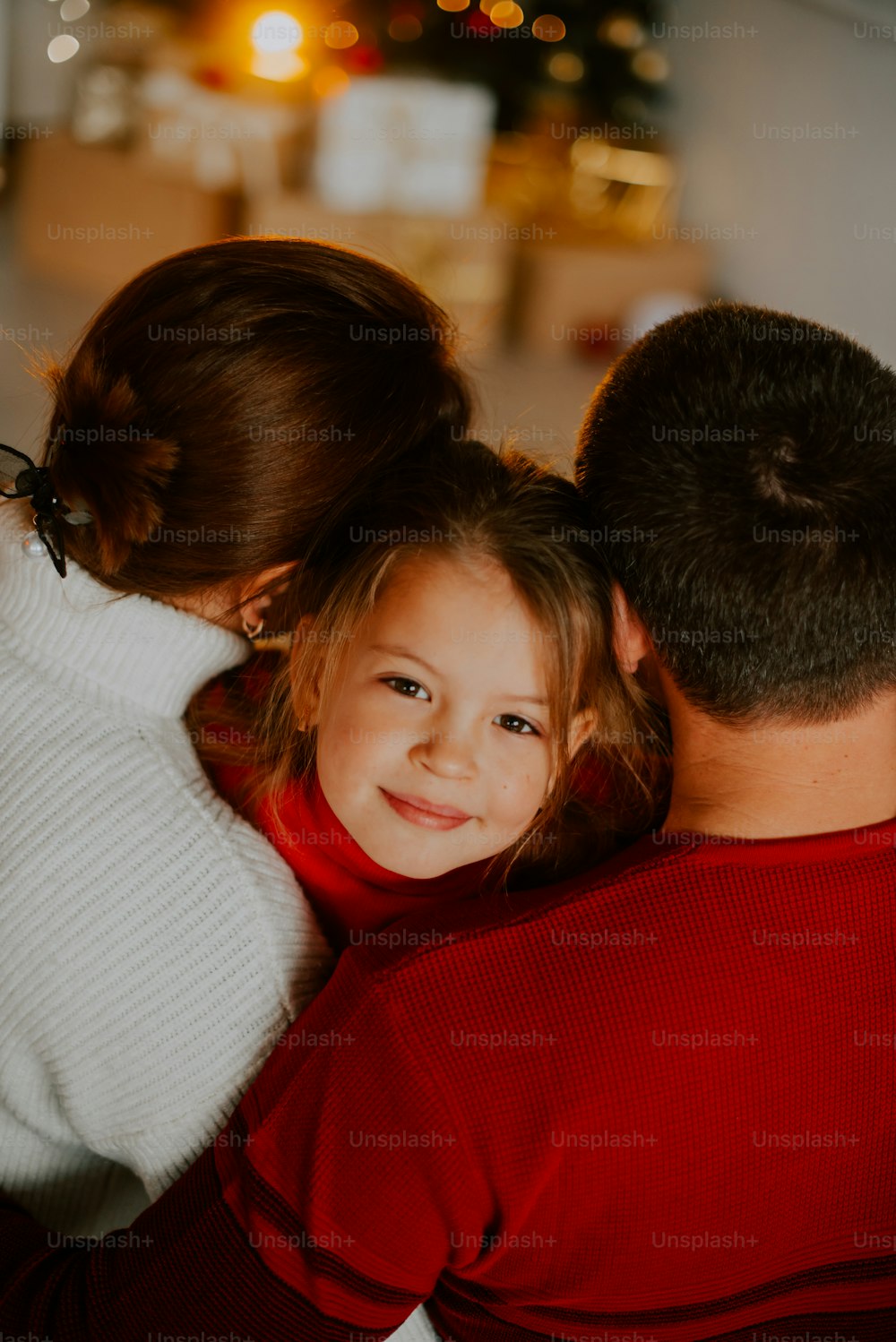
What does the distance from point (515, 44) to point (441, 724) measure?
402 centimetres

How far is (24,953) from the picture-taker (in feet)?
3.39

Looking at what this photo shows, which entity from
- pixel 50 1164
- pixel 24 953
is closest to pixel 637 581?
pixel 24 953

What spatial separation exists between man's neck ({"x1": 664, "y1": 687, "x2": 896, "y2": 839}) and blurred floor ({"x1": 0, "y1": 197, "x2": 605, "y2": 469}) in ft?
8.65

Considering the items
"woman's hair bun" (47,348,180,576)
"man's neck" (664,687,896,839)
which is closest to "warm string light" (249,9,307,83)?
"woman's hair bun" (47,348,180,576)

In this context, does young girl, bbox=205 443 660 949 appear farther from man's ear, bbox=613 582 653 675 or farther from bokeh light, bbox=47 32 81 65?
bokeh light, bbox=47 32 81 65

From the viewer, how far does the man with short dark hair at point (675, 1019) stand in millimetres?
870

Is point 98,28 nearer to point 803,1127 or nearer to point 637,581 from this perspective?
point 637,581

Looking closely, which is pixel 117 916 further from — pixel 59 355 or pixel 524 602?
pixel 59 355

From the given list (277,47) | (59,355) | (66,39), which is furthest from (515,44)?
(59,355)

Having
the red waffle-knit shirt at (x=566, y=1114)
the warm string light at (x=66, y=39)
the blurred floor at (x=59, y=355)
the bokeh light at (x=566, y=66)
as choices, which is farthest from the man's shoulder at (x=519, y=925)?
the warm string light at (x=66, y=39)

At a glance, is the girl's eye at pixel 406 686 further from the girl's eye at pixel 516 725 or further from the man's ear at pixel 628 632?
the man's ear at pixel 628 632

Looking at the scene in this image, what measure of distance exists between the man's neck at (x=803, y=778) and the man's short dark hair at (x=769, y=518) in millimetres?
21

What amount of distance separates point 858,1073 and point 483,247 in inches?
167

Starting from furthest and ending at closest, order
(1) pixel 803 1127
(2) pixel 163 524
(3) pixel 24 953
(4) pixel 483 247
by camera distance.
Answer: (4) pixel 483 247 < (2) pixel 163 524 < (3) pixel 24 953 < (1) pixel 803 1127
